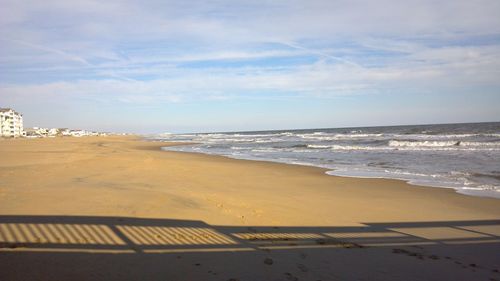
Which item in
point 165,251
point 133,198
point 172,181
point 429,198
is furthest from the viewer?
point 172,181

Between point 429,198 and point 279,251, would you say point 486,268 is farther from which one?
point 429,198

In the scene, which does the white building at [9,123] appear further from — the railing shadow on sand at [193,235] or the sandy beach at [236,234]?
the railing shadow on sand at [193,235]

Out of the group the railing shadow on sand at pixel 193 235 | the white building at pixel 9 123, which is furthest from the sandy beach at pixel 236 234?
the white building at pixel 9 123

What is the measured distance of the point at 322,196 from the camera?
10945 mm

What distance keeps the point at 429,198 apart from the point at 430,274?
632 cm

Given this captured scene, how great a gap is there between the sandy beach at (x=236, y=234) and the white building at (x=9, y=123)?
98802mm

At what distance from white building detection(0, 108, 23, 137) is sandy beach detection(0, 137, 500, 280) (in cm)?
9880

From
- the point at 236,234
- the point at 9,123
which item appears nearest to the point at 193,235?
the point at 236,234

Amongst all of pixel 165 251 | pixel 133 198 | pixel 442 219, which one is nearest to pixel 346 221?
pixel 442 219

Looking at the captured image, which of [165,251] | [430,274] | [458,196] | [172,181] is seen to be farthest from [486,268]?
[172,181]

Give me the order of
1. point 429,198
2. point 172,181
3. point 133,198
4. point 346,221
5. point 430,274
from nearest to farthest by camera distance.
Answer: point 430,274 → point 346,221 → point 133,198 → point 429,198 → point 172,181

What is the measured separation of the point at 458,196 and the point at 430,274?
22.8 feet

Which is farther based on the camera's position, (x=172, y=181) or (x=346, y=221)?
(x=172, y=181)

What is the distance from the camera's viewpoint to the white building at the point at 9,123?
93.2m
